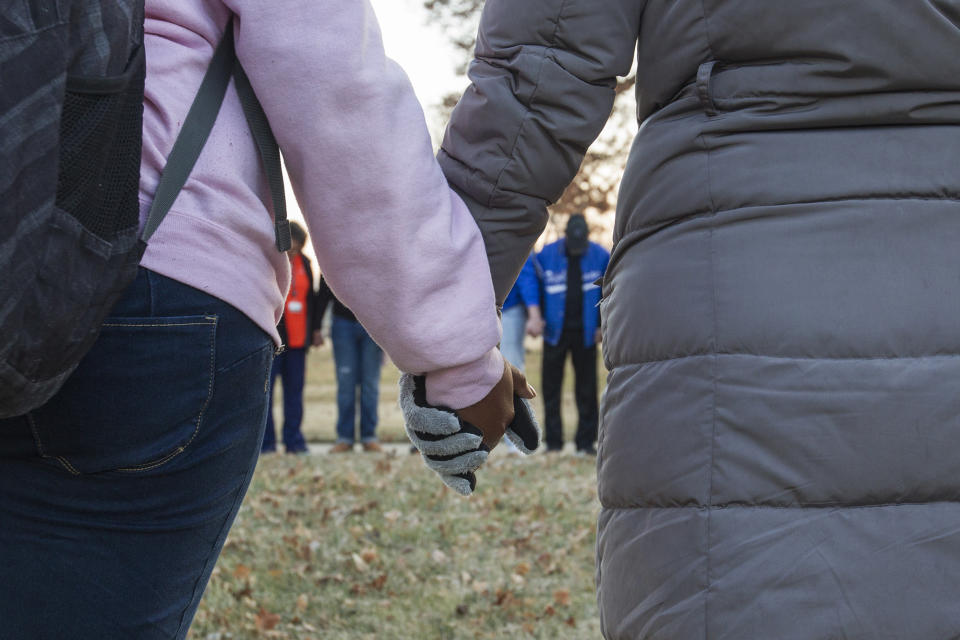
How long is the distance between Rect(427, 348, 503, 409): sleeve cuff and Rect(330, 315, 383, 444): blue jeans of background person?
336 inches

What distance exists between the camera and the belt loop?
1.53 metres

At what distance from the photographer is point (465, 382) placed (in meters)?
1.57

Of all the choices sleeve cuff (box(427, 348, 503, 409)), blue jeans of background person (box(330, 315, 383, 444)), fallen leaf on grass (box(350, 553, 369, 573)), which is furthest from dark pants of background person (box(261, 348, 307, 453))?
sleeve cuff (box(427, 348, 503, 409))

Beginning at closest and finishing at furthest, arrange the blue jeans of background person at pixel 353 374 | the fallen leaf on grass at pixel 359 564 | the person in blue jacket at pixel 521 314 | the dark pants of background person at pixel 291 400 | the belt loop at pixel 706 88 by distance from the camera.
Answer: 1. the belt loop at pixel 706 88
2. the fallen leaf on grass at pixel 359 564
3. the person in blue jacket at pixel 521 314
4. the dark pants of background person at pixel 291 400
5. the blue jeans of background person at pixel 353 374

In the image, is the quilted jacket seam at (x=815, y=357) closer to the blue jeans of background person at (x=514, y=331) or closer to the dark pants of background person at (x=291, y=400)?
the blue jeans of background person at (x=514, y=331)

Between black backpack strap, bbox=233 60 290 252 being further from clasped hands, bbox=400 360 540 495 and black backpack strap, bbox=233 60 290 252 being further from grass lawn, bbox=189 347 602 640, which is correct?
grass lawn, bbox=189 347 602 640

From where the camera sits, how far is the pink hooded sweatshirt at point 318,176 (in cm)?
125

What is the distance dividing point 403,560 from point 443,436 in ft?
12.3

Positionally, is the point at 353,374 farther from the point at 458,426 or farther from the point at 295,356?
the point at 458,426

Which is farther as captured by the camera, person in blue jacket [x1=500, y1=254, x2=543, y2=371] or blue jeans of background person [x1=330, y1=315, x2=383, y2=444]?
blue jeans of background person [x1=330, y1=315, x2=383, y2=444]

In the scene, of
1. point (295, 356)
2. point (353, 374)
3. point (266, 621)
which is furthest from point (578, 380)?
point (266, 621)

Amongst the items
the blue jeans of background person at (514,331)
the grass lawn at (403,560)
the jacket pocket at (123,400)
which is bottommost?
the blue jeans of background person at (514,331)

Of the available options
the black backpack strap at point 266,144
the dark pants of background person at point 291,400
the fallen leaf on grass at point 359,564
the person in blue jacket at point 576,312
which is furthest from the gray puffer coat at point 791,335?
the dark pants of background person at point 291,400

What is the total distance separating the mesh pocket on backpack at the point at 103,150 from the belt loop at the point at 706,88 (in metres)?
0.82
